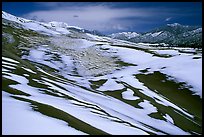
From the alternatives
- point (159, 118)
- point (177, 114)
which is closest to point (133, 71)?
point (177, 114)

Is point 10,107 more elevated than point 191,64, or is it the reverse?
point 10,107

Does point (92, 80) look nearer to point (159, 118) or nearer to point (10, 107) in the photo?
point (159, 118)

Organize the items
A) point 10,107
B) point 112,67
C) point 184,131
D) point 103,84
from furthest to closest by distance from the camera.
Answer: point 112,67 → point 103,84 → point 184,131 → point 10,107

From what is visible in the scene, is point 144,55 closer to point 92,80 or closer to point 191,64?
point 191,64

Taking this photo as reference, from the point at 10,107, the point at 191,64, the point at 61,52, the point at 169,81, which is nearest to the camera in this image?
the point at 10,107

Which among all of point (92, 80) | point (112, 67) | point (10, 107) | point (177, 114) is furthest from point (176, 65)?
point (10, 107)

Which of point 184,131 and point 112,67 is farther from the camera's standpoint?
point 112,67
